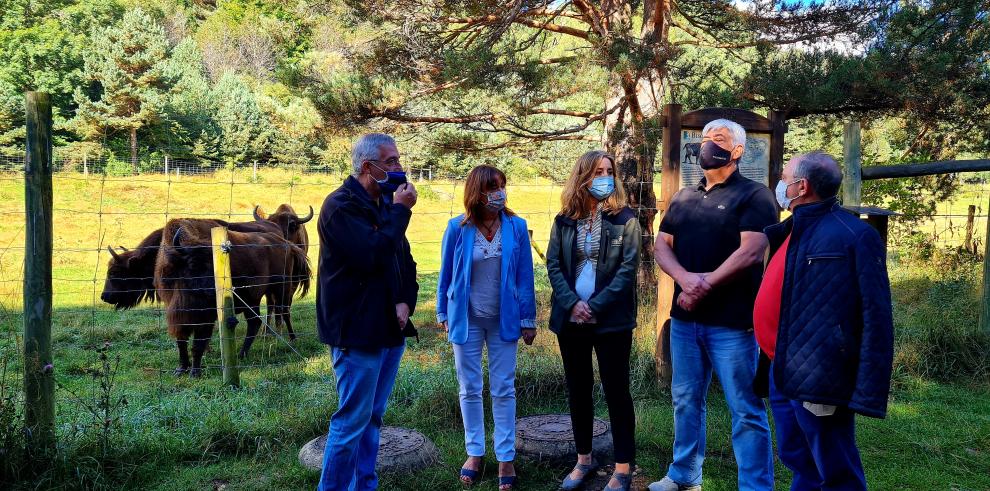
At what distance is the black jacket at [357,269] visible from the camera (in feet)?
10.7

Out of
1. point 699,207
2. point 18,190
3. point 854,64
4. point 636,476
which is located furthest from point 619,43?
point 18,190

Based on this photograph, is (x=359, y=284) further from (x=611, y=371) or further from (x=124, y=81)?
(x=124, y=81)

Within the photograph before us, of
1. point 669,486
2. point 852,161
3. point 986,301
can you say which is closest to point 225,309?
point 669,486

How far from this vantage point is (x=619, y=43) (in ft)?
25.0

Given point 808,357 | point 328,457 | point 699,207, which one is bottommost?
point 328,457

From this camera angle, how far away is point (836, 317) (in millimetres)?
2766

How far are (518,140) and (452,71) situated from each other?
258 centimetres

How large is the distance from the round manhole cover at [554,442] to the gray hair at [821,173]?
218 centimetres

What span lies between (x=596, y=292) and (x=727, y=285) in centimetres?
70

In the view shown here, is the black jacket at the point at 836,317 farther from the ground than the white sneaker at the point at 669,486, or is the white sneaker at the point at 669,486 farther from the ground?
the black jacket at the point at 836,317

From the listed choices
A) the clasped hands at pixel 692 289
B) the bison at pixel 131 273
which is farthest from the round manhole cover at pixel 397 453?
the bison at pixel 131 273

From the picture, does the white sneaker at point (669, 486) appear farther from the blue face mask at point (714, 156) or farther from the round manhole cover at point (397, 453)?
the blue face mask at point (714, 156)

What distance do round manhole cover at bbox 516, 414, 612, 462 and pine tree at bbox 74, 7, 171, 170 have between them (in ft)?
108

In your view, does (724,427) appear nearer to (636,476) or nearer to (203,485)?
(636,476)
